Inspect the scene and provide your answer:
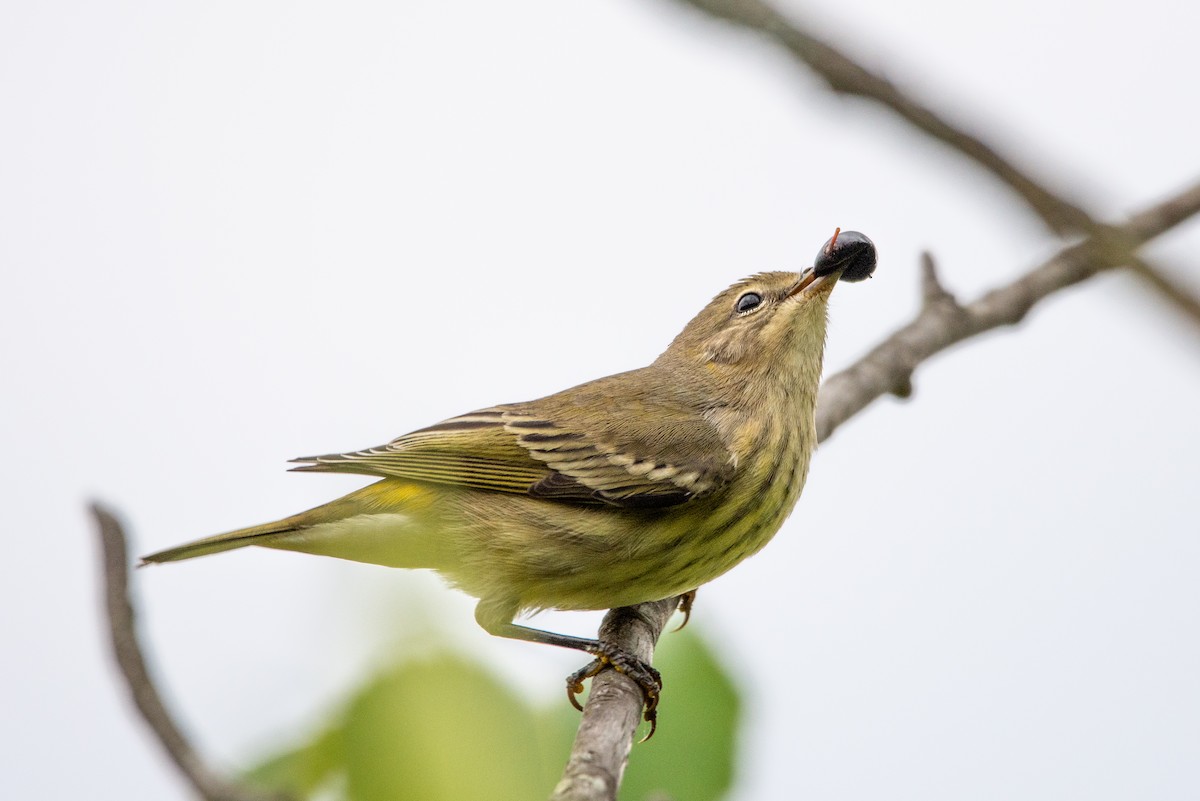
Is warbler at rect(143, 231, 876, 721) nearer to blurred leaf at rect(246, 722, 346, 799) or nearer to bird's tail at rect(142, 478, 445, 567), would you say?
bird's tail at rect(142, 478, 445, 567)

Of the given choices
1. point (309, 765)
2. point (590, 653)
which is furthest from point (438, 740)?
point (590, 653)

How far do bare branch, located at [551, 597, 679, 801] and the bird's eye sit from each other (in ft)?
4.85

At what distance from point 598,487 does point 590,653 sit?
2.65 feet

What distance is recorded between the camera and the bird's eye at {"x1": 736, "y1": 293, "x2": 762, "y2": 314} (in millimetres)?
5891

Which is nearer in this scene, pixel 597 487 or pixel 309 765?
pixel 309 765

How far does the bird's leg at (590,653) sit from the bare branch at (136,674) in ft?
5.30

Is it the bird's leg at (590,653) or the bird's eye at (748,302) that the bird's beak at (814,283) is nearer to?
the bird's eye at (748,302)

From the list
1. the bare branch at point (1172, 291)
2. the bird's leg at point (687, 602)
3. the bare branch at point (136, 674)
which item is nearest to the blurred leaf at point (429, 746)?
the bare branch at point (136, 674)

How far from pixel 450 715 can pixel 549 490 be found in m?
2.96

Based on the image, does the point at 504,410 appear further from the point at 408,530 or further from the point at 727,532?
the point at 727,532

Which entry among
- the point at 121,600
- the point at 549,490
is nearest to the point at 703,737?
the point at 121,600

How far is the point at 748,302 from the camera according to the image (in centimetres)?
593

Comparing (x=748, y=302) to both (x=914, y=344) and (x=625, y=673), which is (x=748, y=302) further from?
(x=625, y=673)

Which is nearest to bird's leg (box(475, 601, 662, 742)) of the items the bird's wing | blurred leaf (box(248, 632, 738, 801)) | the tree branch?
the bird's wing
